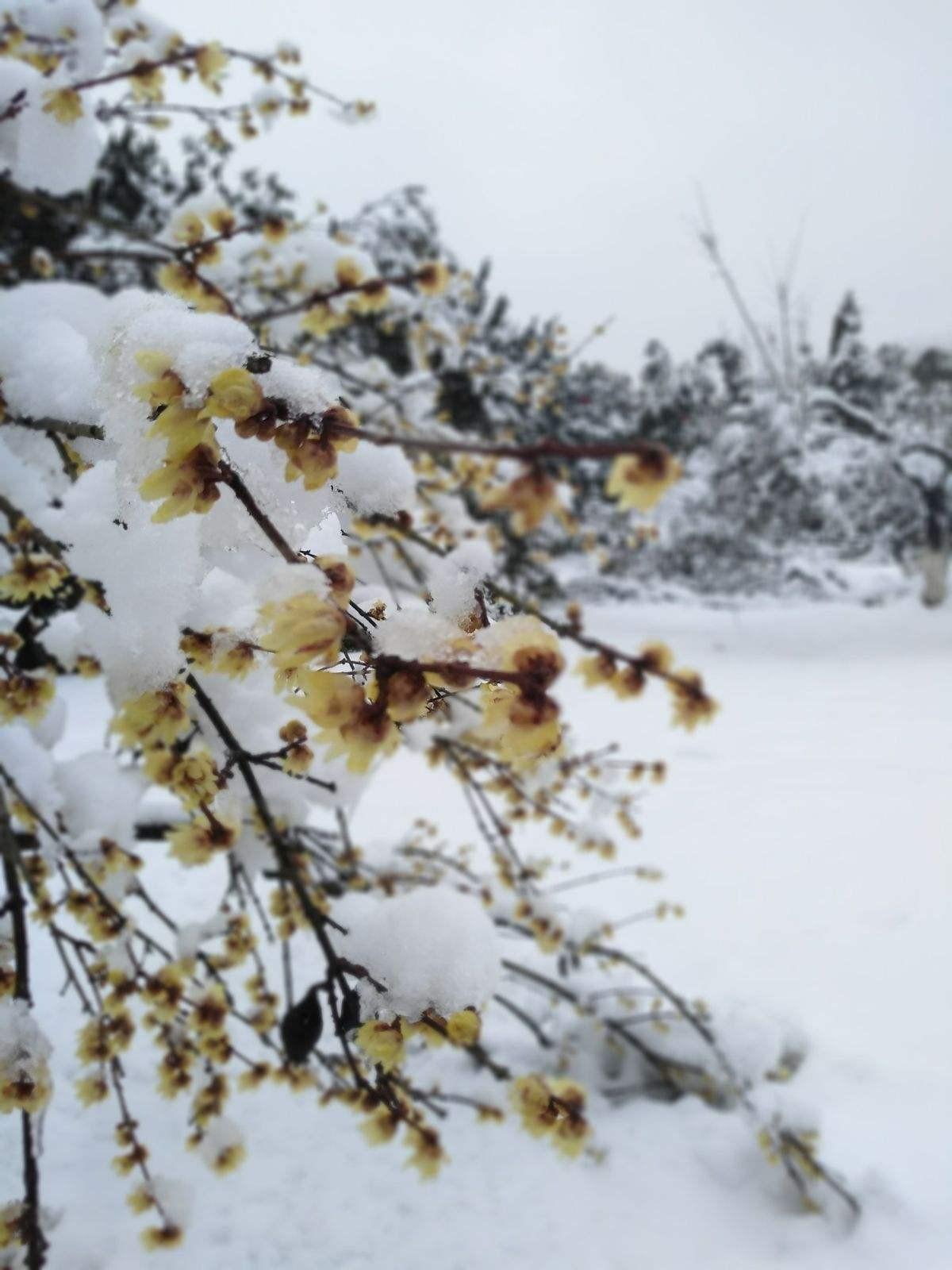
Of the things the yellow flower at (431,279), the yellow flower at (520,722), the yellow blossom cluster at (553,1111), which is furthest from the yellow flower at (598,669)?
the yellow flower at (431,279)

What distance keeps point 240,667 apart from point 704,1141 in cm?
189

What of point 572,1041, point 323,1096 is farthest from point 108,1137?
point 572,1041

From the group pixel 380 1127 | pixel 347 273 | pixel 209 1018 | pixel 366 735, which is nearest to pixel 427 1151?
pixel 380 1127

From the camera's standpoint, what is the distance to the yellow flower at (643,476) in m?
0.29

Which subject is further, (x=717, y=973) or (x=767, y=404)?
(x=767, y=404)

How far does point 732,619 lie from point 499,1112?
7630 mm

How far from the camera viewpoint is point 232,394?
1.06 ft

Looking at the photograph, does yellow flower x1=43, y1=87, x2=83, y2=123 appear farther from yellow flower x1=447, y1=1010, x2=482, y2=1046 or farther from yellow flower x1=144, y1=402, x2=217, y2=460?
yellow flower x1=447, y1=1010, x2=482, y2=1046

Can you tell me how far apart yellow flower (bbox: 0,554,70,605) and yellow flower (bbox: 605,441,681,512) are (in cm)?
70

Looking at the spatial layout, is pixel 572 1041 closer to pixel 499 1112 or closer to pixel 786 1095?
pixel 786 1095

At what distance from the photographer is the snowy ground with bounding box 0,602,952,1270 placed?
149 centimetres

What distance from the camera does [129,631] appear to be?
511 mm

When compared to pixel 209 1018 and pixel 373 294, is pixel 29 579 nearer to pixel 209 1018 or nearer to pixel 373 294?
pixel 209 1018

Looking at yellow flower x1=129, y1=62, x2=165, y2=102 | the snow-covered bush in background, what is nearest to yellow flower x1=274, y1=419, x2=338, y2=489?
the snow-covered bush in background
